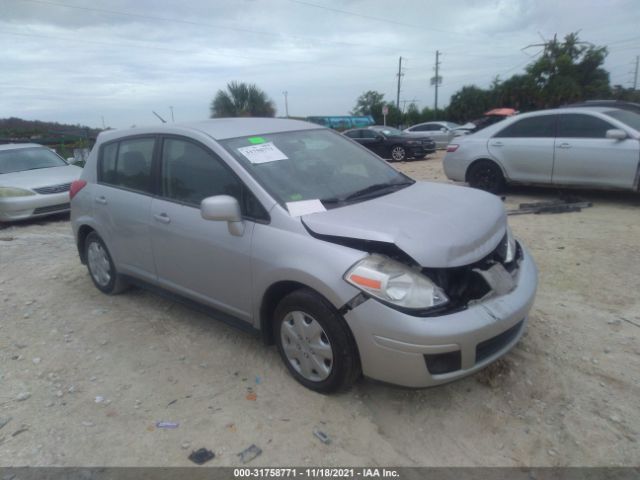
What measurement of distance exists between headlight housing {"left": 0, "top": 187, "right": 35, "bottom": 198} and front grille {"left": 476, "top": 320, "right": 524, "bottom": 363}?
8.36 meters

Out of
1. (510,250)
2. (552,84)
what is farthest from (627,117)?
(552,84)

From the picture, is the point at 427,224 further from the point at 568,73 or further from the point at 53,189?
the point at 568,73

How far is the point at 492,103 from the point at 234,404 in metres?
40.5

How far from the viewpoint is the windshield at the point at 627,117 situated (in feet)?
22.9

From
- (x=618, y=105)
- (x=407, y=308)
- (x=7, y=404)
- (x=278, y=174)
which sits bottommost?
(x=7, y=404)

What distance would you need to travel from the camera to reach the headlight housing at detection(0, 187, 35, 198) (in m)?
8.08

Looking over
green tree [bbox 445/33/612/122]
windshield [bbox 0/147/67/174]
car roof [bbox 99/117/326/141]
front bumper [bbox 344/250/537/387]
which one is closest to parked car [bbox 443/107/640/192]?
car roof [bbox 99/117/326/141]

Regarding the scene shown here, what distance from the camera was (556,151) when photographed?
24.1 feet

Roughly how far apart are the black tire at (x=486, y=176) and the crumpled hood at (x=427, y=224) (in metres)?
5.16

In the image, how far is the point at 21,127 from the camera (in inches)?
929

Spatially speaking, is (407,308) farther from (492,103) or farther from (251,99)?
A: (492,103)

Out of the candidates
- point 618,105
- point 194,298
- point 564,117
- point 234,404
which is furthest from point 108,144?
point 618,105

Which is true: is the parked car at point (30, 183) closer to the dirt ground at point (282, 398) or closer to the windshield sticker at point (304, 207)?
the dirt ground at point (282, 398)

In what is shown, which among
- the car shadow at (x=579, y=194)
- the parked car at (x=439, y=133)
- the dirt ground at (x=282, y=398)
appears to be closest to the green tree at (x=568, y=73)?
the parked car at (x=439, y=133)
